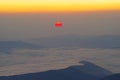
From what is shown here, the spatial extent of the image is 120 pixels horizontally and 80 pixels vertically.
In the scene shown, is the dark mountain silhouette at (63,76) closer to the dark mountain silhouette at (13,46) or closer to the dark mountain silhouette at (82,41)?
the dark mountain silhouette at (82,41)

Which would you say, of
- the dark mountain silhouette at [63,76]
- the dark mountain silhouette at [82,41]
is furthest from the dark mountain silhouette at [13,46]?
the dark mountain silhouette at [63,76]

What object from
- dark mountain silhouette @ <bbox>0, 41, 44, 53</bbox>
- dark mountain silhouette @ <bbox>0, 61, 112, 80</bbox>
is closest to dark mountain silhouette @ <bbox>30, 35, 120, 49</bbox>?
dark mountain silhouette @ <bbox>0, 41, 44, 53</bbox>

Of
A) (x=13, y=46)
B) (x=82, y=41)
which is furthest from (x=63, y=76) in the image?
(x=82, y=41)

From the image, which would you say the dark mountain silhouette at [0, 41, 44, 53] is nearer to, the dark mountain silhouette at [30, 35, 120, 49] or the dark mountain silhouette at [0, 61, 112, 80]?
the dark mountain silhouette at [30, 35, 120, 49]

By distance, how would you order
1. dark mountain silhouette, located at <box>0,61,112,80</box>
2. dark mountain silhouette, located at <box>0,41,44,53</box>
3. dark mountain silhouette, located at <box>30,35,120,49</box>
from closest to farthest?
1. dark mountain silhouette, located at <box>0,61,112,80</box>
2. dark mountain silhouette, located at <box>0,41,44,53</box>
3. dark mountain silhouette, located at <box>30,35,120,49</box>

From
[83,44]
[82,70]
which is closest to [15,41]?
[83,44]

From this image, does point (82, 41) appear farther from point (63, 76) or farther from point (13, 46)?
point (63, 76)

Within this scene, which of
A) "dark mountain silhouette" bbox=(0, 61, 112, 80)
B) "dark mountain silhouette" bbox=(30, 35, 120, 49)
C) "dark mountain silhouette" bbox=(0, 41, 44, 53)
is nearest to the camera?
"dark mountain silhouette" bbox=(0, 61, 112, 80)
